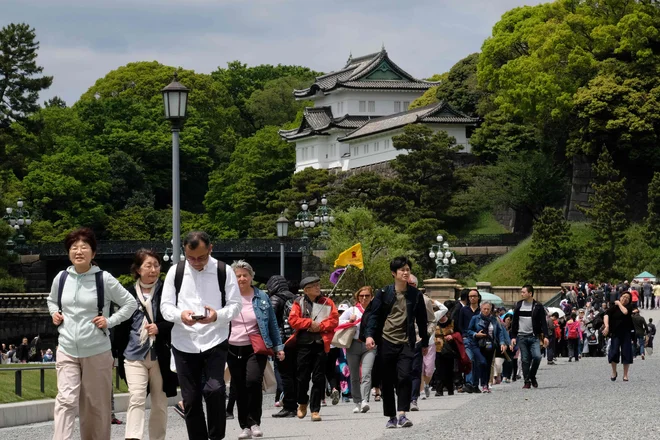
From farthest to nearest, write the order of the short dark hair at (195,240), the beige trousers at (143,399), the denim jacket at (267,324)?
the denim jacket at (267,324) < the beige trousers at (143,399) < the short dark hair at (195,240)

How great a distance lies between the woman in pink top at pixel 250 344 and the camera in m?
13.5

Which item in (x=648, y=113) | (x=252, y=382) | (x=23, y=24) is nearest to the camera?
(x=252, y=382)

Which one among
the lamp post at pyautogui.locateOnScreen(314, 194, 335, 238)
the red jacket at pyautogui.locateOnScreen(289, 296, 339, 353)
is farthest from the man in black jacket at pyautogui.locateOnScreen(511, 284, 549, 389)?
the lamp post at pyautogui.locateOnScreen(314, 194, 335, 238)


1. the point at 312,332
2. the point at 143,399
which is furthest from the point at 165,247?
the point at 143,399

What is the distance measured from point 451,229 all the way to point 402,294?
207 feet

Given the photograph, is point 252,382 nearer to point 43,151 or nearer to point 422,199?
point 422,199

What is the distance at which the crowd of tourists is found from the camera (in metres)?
11.0

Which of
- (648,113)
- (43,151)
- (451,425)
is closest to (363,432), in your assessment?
(451,425)

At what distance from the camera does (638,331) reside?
103 ft

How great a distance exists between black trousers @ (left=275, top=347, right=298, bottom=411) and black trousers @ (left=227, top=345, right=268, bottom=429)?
1971 millimetres

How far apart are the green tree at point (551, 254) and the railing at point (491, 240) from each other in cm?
1077

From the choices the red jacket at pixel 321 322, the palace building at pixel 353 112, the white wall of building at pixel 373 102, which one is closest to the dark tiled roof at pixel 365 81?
the palace building at pixel 353 112

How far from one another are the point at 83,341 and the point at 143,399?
1.09 metres

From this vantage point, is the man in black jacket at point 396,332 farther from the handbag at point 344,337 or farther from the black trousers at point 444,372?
the black trousers at point 444,372
